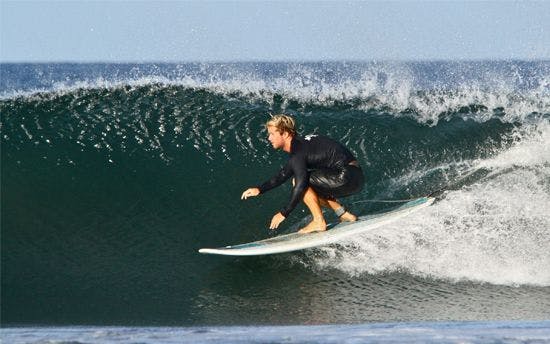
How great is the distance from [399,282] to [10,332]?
11.7 ft

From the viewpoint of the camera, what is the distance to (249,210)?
28.7 ft

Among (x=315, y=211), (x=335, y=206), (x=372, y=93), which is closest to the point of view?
(x=315, y=211)

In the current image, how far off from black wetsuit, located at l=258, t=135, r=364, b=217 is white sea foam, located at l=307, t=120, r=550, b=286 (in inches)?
23.4

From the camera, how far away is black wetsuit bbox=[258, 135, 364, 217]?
738cm

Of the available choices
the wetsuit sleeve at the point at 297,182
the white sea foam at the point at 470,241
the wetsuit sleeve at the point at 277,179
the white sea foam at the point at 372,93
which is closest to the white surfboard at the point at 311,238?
the white sea foam at the point at 470,241

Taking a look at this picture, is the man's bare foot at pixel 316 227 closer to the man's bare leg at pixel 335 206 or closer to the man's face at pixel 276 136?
the man's bare leg at pixel 335 206

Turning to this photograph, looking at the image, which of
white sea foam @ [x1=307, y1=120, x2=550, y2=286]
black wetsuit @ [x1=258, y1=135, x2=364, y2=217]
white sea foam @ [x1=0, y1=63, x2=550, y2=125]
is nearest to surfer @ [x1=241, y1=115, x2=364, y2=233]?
black wetsuit @ [x1=258, y1=135, x2=364, y2=217]

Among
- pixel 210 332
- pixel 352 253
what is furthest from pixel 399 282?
pixel 210 332

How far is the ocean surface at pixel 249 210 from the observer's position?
21.8ft

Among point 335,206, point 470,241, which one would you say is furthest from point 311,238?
point 470,241

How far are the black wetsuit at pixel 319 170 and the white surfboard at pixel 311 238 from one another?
1.22 ft

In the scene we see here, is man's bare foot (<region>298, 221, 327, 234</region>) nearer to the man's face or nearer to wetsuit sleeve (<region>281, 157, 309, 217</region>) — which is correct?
wetsuit sleeve (<region>281, 157, 309, 217</region>)

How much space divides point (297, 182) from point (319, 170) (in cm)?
43

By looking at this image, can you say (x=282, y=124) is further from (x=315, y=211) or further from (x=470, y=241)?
(x=470, y=241)
